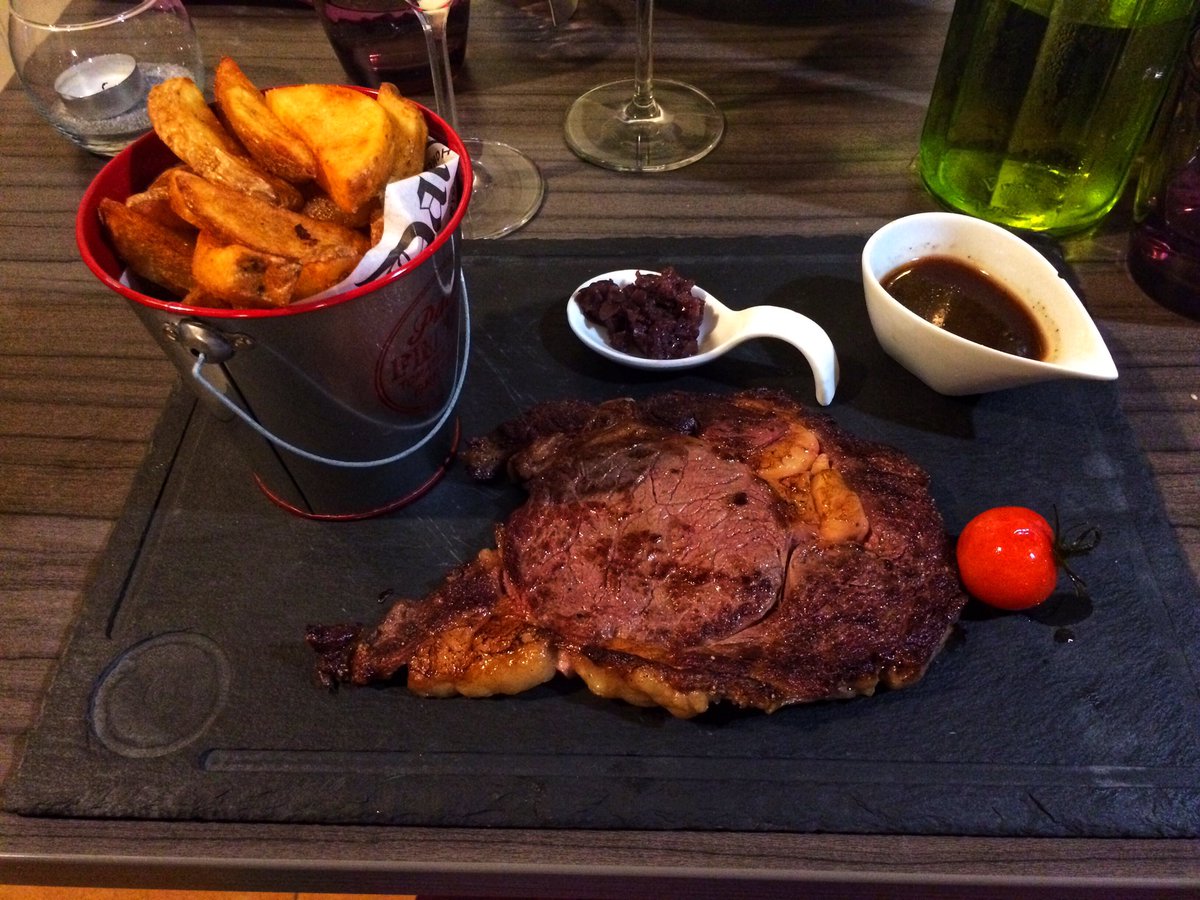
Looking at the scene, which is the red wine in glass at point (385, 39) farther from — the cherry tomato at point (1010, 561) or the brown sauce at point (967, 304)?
the cherry tomato at point (1010, 561)

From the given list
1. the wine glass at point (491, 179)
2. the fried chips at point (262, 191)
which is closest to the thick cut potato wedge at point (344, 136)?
the fried chips at point (262, 191)

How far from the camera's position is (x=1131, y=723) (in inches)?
55.6

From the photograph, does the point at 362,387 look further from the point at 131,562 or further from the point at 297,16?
the point at 297,16

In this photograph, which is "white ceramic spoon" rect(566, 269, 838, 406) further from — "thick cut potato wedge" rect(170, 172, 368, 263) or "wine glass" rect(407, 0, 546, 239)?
"thick cut potato wedge" rect(170, 172, 368, 263)

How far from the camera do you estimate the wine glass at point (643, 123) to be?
8.23ft

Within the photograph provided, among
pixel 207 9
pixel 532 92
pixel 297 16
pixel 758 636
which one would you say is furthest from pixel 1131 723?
pixel 207 9

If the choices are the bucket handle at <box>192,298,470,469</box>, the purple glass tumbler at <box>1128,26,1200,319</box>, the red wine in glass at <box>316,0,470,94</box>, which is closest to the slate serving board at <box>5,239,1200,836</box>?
the bucket handle at <box>192,298,470,469</box>

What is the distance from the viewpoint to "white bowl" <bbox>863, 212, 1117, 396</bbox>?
165 centimetres

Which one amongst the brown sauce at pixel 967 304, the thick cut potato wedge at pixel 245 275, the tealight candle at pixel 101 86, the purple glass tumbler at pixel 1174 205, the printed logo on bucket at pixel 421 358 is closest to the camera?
the thick cut potato wedge at pixel 245 275

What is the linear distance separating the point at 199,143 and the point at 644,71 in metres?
1.52

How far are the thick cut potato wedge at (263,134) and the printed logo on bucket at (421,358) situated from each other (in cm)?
27

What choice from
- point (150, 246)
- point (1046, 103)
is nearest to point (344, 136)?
point (150, 246)

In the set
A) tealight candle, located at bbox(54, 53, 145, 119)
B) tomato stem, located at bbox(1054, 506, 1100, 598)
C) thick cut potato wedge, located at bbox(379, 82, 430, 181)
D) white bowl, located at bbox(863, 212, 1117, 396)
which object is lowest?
tomato stem, located at bbox(1054, 506, 1100, 598)

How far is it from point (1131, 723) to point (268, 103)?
5.74ft
